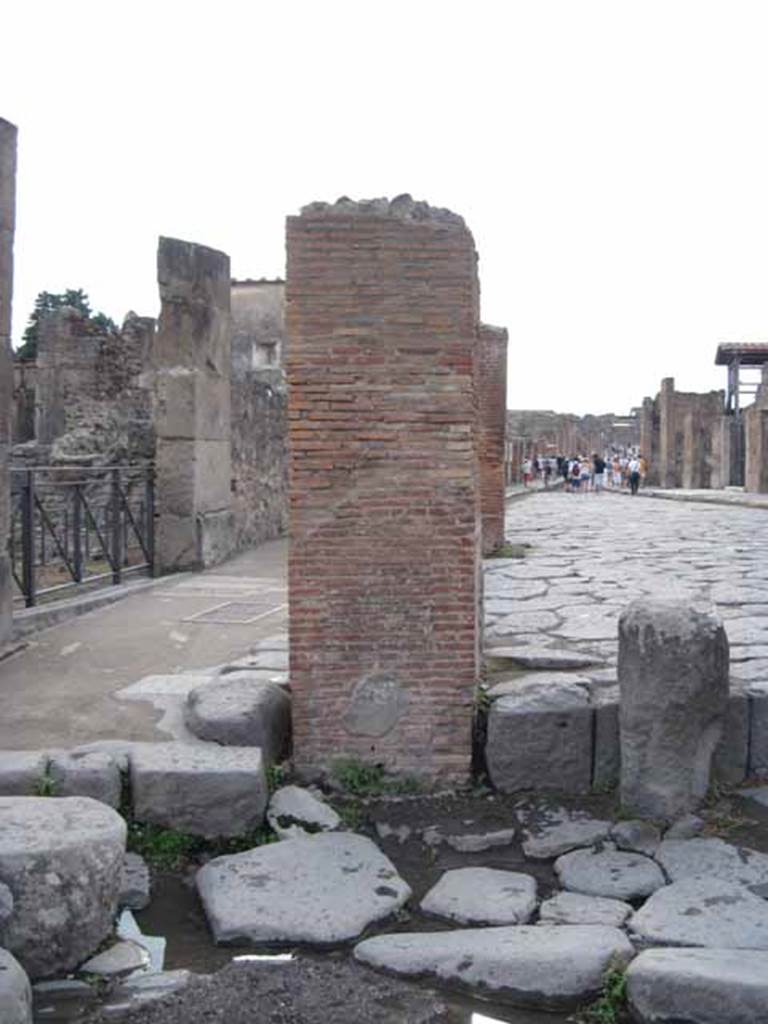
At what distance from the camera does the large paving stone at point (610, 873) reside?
4.23m

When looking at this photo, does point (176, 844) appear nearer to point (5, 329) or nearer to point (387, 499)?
point (387, 499)

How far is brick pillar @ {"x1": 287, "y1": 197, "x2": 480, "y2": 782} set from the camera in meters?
5.03

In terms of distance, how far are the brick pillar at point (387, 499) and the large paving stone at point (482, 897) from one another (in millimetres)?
773

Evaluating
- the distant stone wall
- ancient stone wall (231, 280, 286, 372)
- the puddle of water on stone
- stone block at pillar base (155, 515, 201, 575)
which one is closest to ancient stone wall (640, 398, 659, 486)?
ancient stone wall (231, 280, 286, 372)

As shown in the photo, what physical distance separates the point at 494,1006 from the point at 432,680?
1.74 meters

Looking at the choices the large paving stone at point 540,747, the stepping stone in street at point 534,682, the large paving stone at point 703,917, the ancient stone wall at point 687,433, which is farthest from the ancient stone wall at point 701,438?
the large paving stone at point 703,917

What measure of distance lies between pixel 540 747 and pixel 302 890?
1.41 metres

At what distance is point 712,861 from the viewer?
14.2 feet

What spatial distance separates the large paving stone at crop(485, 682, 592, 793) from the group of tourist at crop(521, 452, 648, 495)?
29493mm

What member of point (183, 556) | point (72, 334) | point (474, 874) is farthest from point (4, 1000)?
point (72, 334)

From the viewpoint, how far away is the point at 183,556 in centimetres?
1010

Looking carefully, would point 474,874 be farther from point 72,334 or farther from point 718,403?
point 718,403

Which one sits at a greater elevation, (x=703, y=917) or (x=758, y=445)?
(x=758, y=445)

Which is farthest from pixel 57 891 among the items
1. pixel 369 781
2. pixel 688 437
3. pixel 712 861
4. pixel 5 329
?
pixel 688 437
